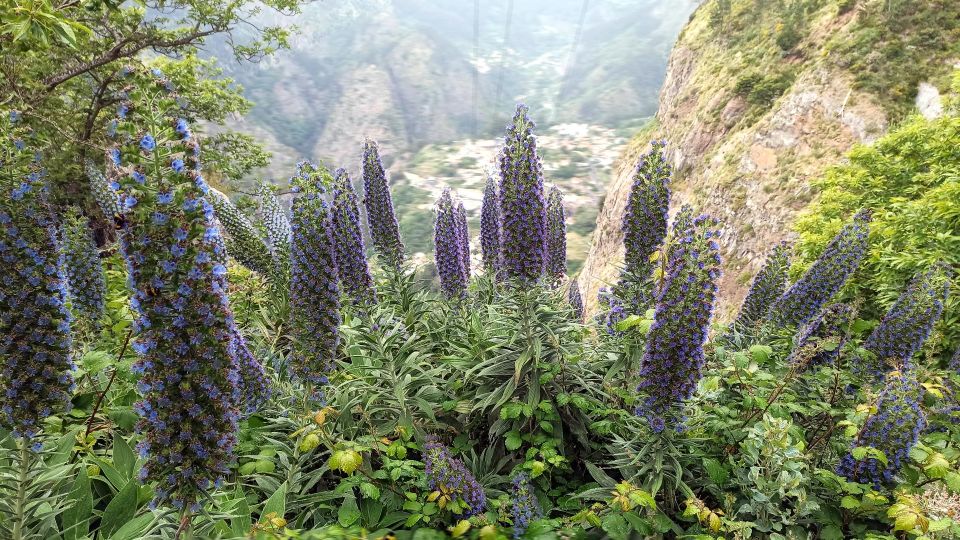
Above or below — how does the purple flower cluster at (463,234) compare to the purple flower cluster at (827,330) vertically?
above

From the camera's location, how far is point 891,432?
14.3 feet

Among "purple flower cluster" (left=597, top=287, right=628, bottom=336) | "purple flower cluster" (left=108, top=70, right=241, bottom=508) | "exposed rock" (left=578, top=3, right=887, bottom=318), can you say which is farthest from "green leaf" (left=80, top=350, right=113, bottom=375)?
"exposed rock" (left=578, top=3, right=887, bottom=318)

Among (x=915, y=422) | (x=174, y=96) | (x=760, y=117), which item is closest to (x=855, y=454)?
(x=915, y=422)

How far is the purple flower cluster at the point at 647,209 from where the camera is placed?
5859 millimetres

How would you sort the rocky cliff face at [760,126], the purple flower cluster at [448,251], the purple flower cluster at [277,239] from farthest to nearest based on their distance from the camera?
the rocky cliff face at [760,126] < the purple flower cluster at [277,239] < the purple flower cluster at [448,251]

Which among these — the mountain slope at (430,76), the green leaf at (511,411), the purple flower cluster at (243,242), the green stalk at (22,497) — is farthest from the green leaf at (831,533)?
the mountain slope at (430,76)

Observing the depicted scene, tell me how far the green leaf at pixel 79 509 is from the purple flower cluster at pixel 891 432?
275 inches

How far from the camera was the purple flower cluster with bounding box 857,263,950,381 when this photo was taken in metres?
5.64

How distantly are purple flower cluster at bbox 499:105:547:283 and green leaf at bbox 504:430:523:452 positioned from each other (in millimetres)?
1816

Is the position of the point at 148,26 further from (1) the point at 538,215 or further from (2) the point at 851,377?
(2) the point at 851,377

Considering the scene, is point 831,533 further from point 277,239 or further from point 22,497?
point 277,239

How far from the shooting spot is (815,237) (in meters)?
9.87

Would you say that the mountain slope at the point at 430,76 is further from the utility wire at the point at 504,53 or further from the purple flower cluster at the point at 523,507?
the purple flower cluster at the point at 523,507

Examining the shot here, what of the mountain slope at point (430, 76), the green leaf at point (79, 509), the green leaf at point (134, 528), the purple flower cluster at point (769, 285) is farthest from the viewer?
the mountain slope at point (430, 76)
